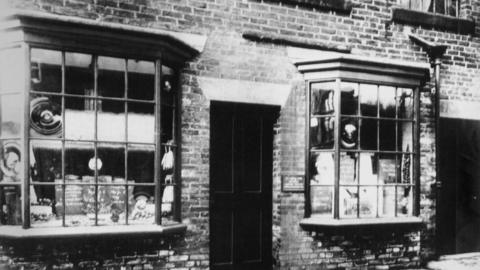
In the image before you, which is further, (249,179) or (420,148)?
(420,148)

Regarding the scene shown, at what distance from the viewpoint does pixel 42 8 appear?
5320 millimetres

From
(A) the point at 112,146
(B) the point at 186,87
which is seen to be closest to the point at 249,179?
(B) the point at 186,87

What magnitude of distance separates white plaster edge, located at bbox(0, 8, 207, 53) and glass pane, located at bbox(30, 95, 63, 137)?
84 centimetres

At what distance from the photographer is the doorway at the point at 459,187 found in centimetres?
786

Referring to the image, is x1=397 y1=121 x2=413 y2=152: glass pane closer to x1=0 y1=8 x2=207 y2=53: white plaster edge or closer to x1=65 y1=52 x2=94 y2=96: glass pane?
x1=0 y1=8 x2=207 y2=53: white plaster edge

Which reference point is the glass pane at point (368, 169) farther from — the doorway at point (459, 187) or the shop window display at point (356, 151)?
the doorway at point (459, 187)

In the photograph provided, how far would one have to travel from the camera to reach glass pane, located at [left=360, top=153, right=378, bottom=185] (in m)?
7.04

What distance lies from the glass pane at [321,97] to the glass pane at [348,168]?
27.2 inches

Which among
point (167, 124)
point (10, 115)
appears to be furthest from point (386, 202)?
point (10, 115)

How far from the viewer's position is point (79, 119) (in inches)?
211

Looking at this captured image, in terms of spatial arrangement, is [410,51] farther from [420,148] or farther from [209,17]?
[209,17]

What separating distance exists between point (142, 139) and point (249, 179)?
168cm

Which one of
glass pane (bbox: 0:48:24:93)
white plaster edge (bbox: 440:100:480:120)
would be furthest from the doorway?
glass pane (bbox: 0:48:24:93)

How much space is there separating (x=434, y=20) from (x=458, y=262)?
12.6 ft
